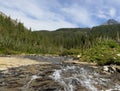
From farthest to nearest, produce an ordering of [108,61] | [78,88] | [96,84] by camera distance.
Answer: [108,61], [96,84], [78,88]

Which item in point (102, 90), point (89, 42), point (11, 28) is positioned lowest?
point (102, 90)

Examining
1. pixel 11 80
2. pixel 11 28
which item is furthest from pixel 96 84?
pixel 11 28

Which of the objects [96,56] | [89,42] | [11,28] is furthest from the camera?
[11,28]

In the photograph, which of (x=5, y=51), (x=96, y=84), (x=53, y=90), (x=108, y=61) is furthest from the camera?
Result: (x=5, y=51)

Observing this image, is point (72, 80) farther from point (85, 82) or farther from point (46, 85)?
point (46, 85)

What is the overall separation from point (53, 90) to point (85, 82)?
18.2 feet

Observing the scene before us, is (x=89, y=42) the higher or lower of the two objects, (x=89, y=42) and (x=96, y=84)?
the higher

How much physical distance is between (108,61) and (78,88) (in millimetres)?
26839

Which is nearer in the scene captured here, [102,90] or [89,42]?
→ [102,90]

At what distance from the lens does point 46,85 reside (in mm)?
23469

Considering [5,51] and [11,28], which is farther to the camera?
[11,28]

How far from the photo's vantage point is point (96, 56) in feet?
215

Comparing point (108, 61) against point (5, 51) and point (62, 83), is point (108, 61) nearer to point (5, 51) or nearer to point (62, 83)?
point (62, 83)

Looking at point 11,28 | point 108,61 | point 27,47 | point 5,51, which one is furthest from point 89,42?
point 108,61
